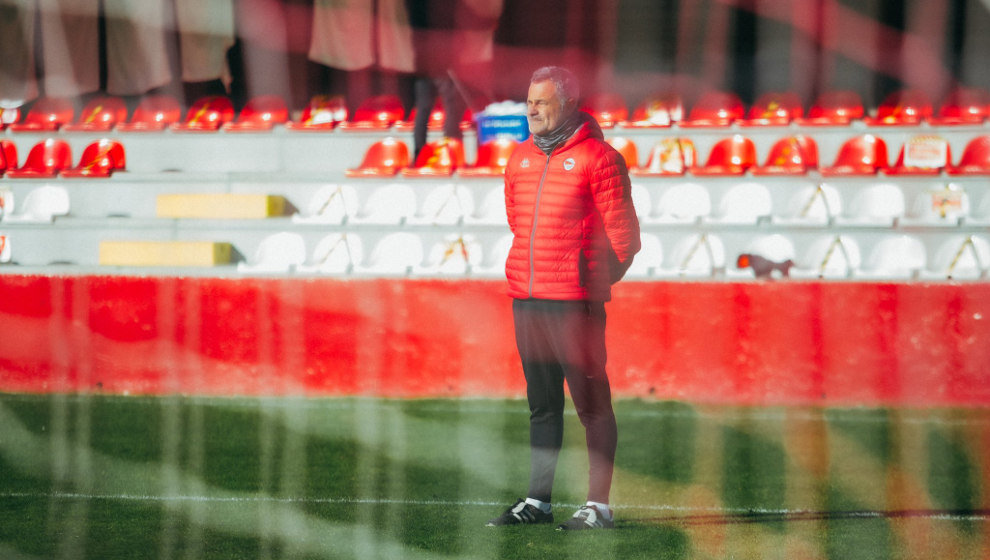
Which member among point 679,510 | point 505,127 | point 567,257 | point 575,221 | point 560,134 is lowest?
point 679,510

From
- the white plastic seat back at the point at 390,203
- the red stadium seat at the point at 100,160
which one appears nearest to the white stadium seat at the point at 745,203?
the white plastic seat back at the point at 390,203

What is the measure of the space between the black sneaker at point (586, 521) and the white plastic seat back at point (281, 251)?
462 centimetres

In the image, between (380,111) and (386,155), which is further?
(380,111)

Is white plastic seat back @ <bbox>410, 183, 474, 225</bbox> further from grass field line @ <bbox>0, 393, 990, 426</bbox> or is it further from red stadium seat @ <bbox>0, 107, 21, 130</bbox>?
red stadium seat @ <bbox>0, 107, 21, 130</bbox>

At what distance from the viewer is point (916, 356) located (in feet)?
20.1

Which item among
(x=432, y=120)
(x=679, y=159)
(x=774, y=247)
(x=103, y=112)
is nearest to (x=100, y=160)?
(x=103, y=112)

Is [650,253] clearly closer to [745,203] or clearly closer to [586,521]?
[745,203]

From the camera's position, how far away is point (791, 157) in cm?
776

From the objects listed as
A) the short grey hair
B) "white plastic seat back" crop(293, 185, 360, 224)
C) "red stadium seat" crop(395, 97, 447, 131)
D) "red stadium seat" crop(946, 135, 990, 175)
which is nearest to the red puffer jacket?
the short grey hair

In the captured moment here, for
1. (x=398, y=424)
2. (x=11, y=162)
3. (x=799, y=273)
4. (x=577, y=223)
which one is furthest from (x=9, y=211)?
(x=577, y=223)

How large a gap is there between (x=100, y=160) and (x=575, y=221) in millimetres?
6221

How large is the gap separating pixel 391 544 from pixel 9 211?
6.35 metres

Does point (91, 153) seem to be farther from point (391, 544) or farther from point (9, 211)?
point (391, 544)

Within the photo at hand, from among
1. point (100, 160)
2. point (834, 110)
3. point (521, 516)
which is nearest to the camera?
point (521, 516)
